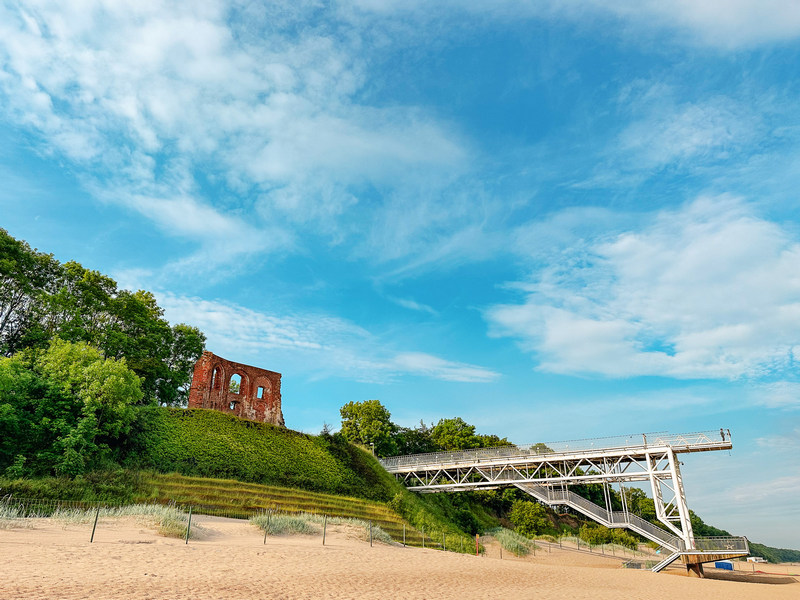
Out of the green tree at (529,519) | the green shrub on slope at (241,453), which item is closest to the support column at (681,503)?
the green tree at (529,519)

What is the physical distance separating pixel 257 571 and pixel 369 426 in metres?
40.4

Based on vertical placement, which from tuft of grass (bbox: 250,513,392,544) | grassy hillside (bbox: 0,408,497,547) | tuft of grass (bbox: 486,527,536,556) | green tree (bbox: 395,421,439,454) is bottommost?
tuft of grass (bbox: 486,527,536,556)

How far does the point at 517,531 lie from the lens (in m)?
43.7

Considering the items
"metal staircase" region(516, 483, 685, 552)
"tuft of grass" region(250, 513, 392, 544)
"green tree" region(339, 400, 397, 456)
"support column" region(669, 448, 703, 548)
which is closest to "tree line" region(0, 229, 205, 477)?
"tuft of grass" region(250, 513, 392, 544)

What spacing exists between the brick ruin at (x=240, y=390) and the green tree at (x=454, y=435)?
2013cm

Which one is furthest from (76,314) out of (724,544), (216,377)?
(724,544)

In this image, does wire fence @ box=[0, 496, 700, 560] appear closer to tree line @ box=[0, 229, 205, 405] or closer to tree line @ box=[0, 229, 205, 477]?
tree line @ box=[0, 229, 205, 477]

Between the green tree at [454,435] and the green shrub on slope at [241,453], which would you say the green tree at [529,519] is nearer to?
the green tree at [454,435]

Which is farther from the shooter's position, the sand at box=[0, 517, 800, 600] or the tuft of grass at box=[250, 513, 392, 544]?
the tuft of grass at box=[250, 513, 392, 544]

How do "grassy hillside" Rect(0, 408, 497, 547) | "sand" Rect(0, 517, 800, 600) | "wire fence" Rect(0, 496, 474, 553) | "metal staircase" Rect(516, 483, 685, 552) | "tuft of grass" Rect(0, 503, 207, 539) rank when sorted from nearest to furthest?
"sand" Rect(0, 517, 800, 600) < "tuft of grass" Rect(0, 503, 207, 539) < "wire fence" Rect(0, 496, 474, 553) < "grassy hillside" Rect(0, 408, 497, 547) < "metal staircase" Rect(516, 483, 685, 552)

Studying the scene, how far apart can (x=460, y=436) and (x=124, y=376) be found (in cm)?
3839

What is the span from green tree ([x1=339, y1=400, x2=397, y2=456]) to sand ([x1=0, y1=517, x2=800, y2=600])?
29137 mm

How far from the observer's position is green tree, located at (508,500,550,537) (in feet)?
143

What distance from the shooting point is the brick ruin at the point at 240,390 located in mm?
40219
